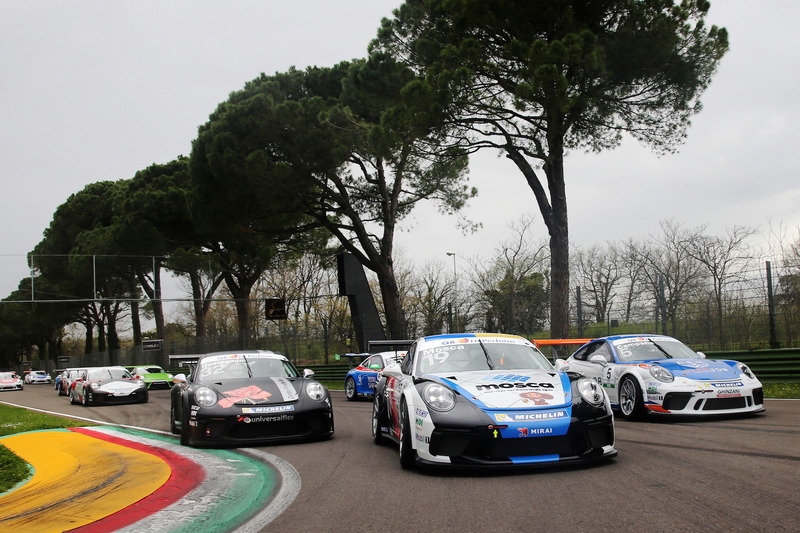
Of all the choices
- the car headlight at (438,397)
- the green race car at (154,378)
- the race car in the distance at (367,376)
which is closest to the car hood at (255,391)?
the car headlight at (438,397)

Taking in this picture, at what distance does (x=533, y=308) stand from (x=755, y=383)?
1102cm

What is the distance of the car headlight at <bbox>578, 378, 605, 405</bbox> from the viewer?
6.96 m

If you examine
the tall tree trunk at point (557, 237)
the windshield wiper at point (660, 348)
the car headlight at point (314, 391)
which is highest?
the tall tree trunk at point (557, 237)

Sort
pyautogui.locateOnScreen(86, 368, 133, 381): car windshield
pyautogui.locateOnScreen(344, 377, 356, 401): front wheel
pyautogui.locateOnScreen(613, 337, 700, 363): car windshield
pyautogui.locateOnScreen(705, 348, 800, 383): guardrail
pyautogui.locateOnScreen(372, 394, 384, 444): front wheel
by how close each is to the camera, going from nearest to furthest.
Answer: pyautogui.locateOnScreen(372, 394, 384, 444): front wheel < pyautogui.locateOnScreen(613, 337, 700, 363): car windshield < pyautogui.locateOnScreen(705, 348, 800, 383): guardrail < pyautogui.locateOnScreen(344, 377, 356, 401): front wheel < pyautogui.locateOnScreen(86, 368, 133, 381): car windshield

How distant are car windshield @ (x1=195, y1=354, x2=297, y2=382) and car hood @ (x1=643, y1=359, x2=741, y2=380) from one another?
5.28 m

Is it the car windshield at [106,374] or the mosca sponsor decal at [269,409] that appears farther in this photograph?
the car windshield at [106,374]

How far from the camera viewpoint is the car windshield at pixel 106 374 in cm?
2384

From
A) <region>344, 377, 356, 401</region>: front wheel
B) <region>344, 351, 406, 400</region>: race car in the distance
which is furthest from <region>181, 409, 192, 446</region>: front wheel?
<region>344, 377, 356, 401</region>: front wheel

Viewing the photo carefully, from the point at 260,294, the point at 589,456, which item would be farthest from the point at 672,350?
the point at 260,294

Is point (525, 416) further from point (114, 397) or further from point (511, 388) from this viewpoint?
point (114, 397)

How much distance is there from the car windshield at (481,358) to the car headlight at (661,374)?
309cm

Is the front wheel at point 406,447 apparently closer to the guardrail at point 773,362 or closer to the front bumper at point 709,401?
Answer: the front bumper at point 709,401

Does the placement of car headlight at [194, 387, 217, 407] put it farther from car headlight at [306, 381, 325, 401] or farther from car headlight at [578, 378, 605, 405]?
car headlight at [578, 378, 605, 405]

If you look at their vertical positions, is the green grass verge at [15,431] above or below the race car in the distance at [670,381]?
below
